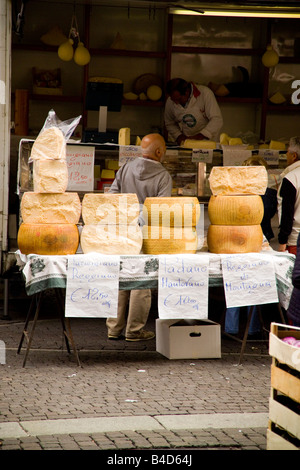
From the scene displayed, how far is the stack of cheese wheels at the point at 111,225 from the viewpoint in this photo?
6.60 metres

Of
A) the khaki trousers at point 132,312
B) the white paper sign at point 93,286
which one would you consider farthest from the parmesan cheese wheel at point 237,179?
the khaki trousers at point 132,312

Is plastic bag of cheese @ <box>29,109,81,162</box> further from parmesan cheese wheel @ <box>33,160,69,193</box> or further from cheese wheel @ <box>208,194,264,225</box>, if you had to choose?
cheese wheel @ <box>208,194,264,225</box>

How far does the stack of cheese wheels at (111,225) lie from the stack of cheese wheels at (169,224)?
0.43 ft

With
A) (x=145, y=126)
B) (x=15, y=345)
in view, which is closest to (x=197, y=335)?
(x=15, y=345)

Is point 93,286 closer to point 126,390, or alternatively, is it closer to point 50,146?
point 126,390

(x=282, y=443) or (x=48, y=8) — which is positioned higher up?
(x=48, y=8)

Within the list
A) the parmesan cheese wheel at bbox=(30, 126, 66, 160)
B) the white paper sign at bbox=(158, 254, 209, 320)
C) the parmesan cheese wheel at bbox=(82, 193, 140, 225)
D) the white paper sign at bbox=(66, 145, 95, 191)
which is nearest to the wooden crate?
the white paper sign at bbox=(158, 254, 209, 320)

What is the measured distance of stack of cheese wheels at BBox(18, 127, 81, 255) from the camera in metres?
6.54

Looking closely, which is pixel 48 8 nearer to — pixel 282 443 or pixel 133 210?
pixel 133 210

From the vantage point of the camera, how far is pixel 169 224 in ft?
21.8

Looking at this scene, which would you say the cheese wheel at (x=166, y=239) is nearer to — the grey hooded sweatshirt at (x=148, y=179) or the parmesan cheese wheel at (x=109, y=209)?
the parmesan cheese wheel at (x=109, y=209)

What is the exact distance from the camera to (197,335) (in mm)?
7211

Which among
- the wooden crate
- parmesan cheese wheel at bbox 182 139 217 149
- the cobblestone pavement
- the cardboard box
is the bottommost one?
the cobblestone pavement
